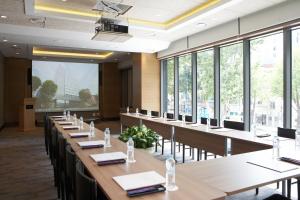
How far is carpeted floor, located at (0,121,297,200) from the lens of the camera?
11.9 ft

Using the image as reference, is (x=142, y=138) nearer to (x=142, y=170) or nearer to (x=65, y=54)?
(x=142, y=170)

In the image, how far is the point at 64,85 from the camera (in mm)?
12484

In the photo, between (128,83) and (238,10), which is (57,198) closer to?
(238,10)

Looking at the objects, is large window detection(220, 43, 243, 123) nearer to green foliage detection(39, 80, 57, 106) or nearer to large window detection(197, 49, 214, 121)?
large window detection(197, 49, 214, 121)

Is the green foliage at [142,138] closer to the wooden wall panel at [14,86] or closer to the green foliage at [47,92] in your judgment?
the green foliage at [47,92]

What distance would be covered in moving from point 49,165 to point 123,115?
11.8 ft

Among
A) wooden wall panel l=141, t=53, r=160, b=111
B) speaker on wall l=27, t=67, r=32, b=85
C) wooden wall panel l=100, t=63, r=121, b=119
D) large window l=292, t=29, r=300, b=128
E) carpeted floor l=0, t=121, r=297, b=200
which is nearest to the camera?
carpeted floor l=0, t=121, r=297, b=200

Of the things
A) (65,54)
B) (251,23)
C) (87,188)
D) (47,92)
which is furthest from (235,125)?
(47,92)

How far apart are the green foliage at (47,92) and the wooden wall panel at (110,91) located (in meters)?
2.74

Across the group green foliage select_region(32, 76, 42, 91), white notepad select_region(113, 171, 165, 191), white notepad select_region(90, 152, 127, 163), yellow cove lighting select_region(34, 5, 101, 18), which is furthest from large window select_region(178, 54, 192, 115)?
green foliage select_region(32, 76, 42, 91)

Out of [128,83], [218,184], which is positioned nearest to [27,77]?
[128,83]

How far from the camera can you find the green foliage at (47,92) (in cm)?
1217

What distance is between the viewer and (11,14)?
5.19 meters

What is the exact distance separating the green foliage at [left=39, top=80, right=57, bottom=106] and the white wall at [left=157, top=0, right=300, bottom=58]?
7.41m
